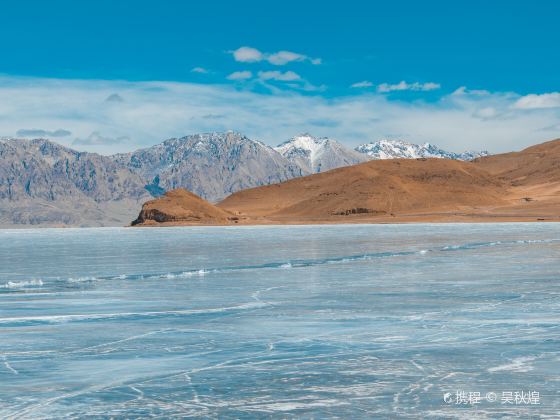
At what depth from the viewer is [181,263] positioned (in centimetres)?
4262

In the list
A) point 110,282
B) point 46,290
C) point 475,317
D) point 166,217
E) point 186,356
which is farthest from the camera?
point 166,217

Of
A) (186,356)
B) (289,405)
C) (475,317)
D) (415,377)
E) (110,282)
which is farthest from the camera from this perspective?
(110,282)

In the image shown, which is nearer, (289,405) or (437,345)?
(289,405)

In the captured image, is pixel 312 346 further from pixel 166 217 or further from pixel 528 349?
pixel 166 217

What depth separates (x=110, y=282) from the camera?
3112cm

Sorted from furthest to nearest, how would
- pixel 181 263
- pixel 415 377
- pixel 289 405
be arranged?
pixel 181 263 < pixel 415 377 < pixel 289 405

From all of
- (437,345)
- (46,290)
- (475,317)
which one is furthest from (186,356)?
(46,290)

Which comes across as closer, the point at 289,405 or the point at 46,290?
the point at 289,405

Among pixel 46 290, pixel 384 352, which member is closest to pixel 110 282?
pixel 46 290

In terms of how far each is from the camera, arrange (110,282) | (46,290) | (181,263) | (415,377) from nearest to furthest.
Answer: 1. (415,377)
2. (46,290)
3. (110,282)
4. (181,263)

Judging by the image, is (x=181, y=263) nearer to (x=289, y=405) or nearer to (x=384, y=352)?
(x=384, y=352)

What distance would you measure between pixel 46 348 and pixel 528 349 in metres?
10.1

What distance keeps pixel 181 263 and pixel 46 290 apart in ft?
47.5

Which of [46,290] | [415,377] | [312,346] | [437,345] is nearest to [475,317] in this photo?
[437,345]
